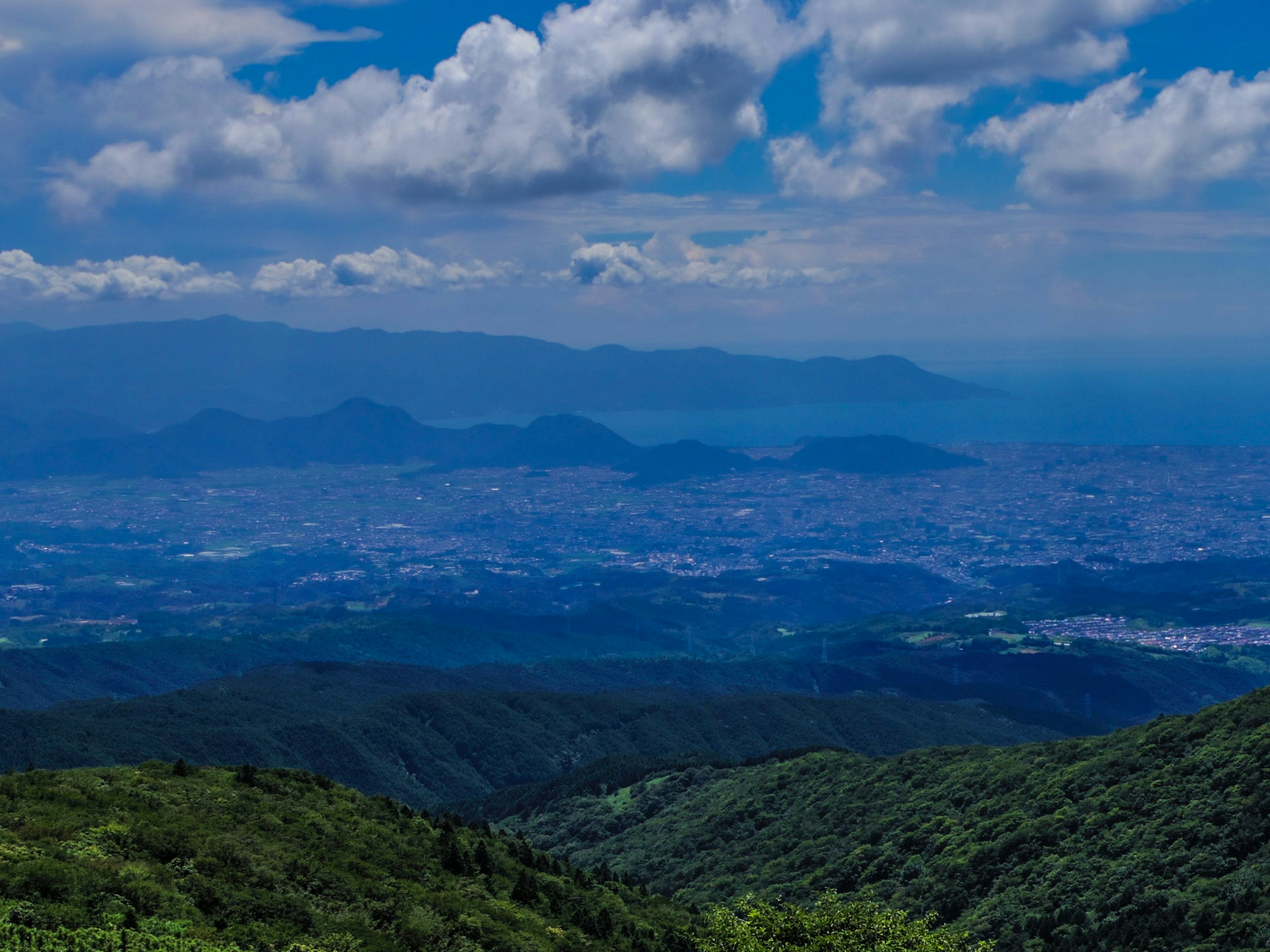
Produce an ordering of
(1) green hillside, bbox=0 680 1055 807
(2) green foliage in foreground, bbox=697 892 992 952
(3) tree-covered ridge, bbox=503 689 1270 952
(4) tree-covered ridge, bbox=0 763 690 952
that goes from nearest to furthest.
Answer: (4) tree-covered ridge, bbox=0 763 690 952
(2) green foliage in foreground, bbox=697 892 992 952
(3) tree-covered ridge, bbox=503 689 1270 952
(1) green hillside, bbox=0 680 1055 807

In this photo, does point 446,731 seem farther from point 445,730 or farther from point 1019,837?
point 1019,837

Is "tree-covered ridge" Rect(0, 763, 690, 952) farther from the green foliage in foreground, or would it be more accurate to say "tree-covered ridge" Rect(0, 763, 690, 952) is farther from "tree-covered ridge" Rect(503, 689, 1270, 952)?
"tree-covered ridge" Rect(503, 689, 1270, 952)

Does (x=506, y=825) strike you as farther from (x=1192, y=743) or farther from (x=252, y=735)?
(x=1192, y=743)

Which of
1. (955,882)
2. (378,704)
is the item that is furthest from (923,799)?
(378,704)

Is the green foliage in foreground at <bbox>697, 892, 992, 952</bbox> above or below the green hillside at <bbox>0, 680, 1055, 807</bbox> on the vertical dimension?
above

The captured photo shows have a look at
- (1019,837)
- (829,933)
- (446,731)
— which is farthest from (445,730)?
(829,933)

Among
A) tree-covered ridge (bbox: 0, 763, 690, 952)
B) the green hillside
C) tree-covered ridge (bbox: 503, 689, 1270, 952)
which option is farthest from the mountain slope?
tree-covered ridge (bbox: 0, 763, 690, 952)

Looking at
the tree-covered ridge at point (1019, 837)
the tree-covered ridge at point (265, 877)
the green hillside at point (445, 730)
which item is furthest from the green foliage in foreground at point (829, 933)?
the green hillside at point (445, 730)
